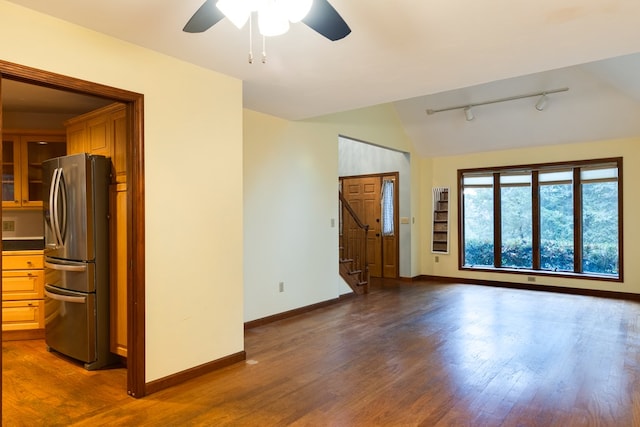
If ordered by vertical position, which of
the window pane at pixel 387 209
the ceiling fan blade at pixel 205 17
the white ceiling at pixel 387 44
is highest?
the white ceiling at pixel 387 44

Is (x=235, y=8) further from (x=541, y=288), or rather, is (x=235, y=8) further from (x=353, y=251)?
(x=541, y=288)

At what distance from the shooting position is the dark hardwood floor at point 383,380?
2607 millimetres

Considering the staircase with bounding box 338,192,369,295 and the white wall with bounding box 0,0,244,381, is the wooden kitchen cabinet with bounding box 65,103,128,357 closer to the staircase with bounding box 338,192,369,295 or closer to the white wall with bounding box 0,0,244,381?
the white wall with bounding box 0,0,244,381

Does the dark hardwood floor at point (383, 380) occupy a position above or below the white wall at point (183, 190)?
below

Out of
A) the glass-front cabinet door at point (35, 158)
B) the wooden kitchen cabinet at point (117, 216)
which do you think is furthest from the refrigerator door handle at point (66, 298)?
the glass-front cabinet door at point (35, 158)

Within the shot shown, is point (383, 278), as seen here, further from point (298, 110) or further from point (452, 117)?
point (298, 110)

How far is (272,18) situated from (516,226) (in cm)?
673

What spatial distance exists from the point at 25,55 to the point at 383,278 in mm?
6856

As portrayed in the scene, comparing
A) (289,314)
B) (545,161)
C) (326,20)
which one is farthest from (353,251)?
(326,20)

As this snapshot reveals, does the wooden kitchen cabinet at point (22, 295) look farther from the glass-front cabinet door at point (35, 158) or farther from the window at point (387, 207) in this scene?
the window at point (387, 207)

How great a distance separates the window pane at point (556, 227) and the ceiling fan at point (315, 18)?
628 centimetres

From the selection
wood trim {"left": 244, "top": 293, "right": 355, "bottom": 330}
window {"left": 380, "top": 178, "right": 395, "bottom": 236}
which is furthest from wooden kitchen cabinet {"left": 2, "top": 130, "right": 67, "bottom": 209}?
window {"left": 380, "top": 178, "right": 395, "bottom": 236}

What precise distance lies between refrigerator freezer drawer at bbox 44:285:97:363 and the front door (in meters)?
5.49

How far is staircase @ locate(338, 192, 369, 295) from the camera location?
6422 millimetres
